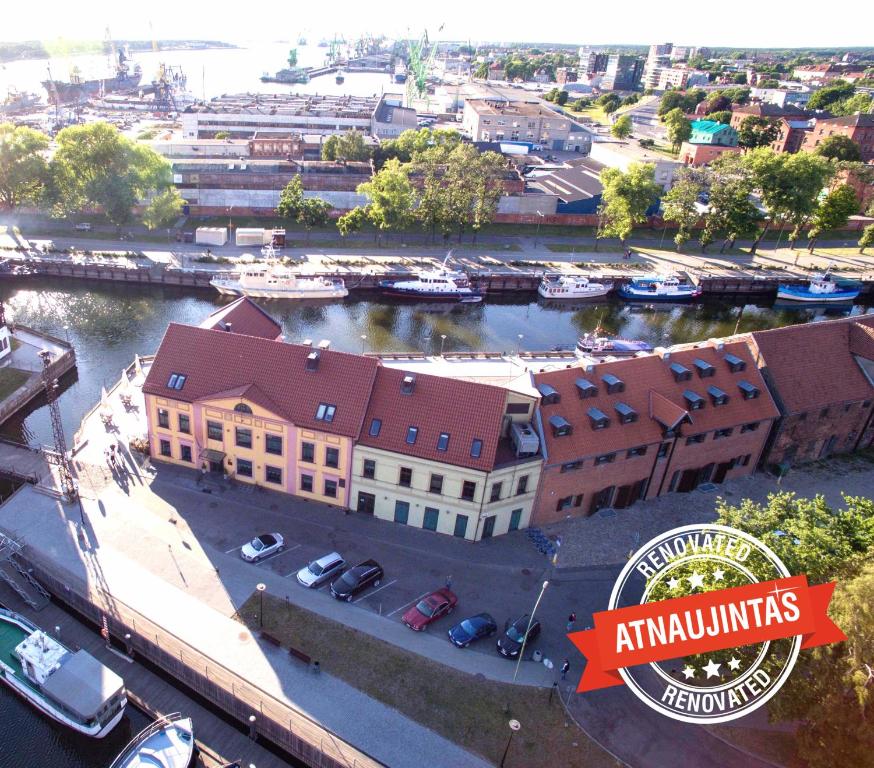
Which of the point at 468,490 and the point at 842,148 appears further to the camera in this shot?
the point at 842,148

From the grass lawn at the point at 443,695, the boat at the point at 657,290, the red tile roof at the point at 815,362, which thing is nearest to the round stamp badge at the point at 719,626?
the grass lawn at the point at 443,695

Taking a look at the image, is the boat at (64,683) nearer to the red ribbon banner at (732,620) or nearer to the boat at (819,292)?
the red ribbon banner at (732,620)

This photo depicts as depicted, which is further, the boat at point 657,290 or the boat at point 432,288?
the boat at point 657,290

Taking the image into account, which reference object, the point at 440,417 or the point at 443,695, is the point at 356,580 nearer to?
the point at 443,695

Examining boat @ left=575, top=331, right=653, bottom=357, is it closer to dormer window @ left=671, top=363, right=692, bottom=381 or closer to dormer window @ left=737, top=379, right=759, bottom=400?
dormer window @ left=737, top=379, right=759, bottom=400

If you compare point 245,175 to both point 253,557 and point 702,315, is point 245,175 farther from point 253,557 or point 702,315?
point 253,557

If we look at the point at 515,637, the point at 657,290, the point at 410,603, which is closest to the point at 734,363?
the point at 515,637

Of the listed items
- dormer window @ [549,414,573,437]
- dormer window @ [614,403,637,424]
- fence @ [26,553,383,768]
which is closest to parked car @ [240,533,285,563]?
fence @ [26,553,383,768]
